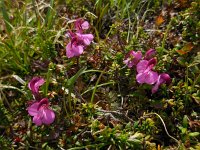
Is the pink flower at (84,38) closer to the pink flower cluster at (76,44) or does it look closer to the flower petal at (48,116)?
the pink flower cluster at (76,44)

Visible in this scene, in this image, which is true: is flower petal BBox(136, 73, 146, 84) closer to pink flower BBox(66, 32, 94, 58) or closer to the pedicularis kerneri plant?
the pedicularis kerneri plant

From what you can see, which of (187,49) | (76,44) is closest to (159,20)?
(187,49)

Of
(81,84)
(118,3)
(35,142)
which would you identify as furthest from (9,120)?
(118,3)

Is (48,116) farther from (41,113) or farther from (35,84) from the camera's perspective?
(35,84)

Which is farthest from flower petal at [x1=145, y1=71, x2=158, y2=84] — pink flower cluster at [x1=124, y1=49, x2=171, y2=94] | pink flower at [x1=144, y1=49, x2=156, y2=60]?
pink flower at [x1=144, y1=49, x2=156, y2=60]

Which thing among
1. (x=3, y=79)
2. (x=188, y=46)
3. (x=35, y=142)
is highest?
(x=188, y=46)

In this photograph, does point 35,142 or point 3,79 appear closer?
point 35,142

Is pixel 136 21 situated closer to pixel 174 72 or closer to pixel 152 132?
pixel 174 72
